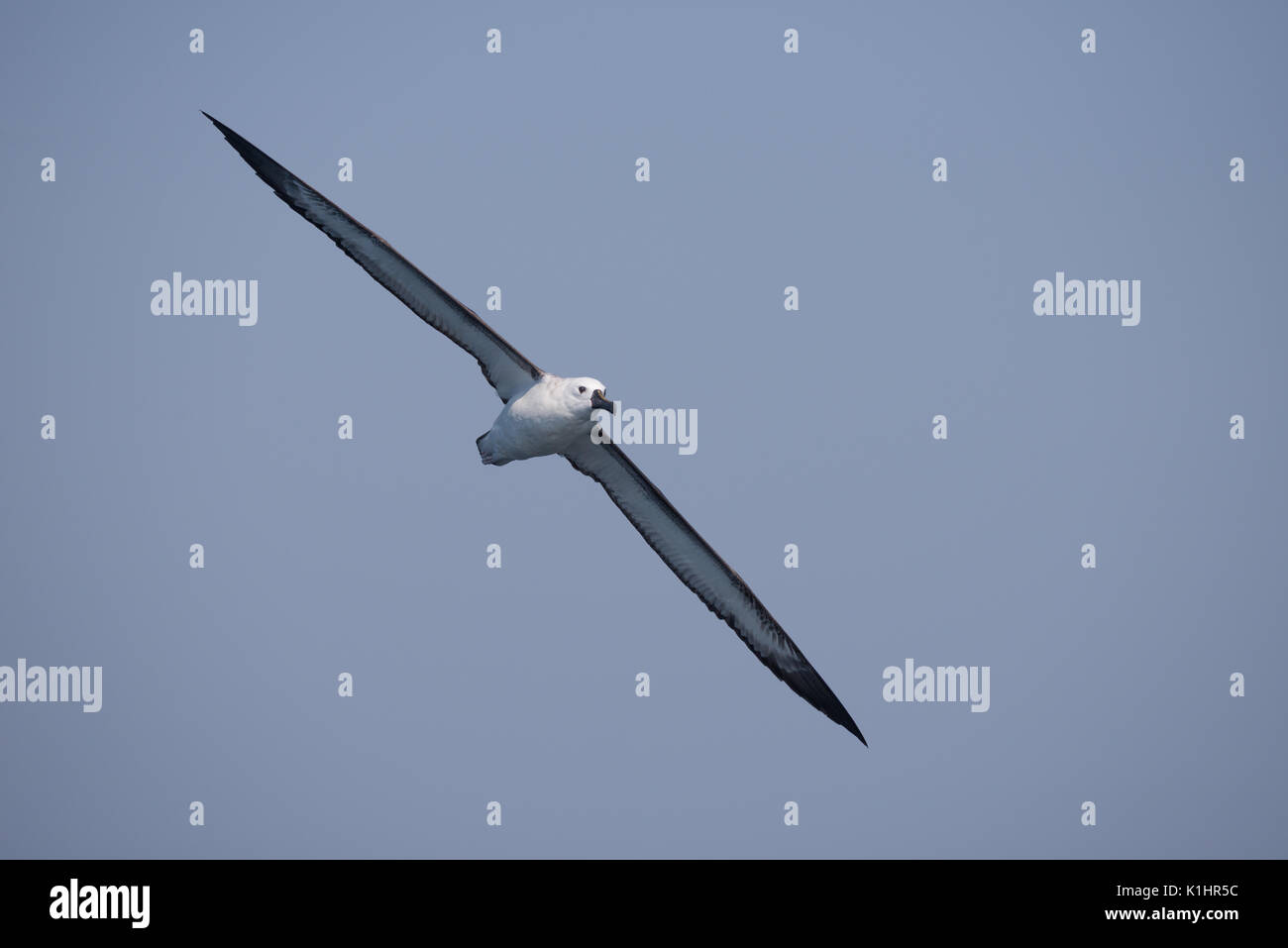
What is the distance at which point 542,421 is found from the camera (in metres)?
17.4

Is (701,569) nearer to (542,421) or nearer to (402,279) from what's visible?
(542,421)

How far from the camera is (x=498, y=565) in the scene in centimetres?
2345

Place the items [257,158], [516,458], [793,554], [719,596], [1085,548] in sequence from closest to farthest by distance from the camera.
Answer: [257,158] < [516,458] < [719,596] < [793,554] < [1085,548]

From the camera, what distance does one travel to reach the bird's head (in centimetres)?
1694

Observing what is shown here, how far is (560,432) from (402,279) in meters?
2.82

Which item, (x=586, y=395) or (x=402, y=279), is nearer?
(x=586, y=395)

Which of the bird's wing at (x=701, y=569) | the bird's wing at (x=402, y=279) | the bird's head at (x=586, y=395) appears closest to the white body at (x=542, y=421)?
the bird's head at (x=586, y=395)

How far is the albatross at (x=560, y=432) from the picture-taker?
17.0 meters

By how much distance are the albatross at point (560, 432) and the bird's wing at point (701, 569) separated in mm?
15

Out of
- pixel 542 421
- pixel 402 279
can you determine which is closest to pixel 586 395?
pixel 542 421

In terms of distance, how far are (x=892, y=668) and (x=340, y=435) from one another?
1166cm

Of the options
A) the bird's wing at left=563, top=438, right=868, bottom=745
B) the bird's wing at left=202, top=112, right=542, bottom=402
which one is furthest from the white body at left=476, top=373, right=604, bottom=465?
the bird's wing at left=563, top=438, right=868, bottom=745
